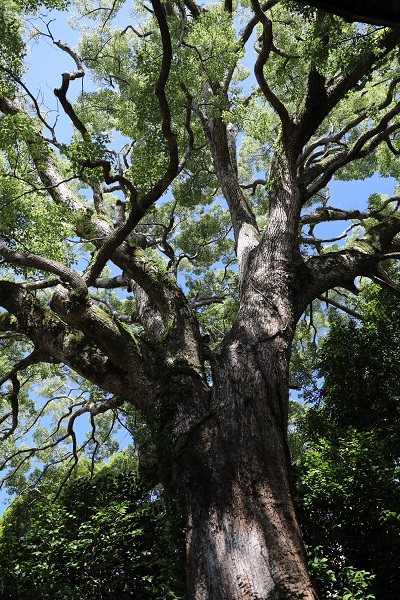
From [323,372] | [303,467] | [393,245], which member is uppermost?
[393,245]

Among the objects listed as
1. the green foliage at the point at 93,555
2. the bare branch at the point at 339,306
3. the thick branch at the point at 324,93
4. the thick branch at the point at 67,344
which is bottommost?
the green foliage at the point at 93,555

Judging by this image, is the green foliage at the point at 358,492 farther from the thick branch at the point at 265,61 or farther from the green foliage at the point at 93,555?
the thick branch at the point at 265,61

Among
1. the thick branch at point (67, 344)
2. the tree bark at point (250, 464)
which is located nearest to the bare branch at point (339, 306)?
the tree bark at point (250, 464)

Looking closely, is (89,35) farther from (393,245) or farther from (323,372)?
(323,372)

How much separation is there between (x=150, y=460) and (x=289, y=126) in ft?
16.4

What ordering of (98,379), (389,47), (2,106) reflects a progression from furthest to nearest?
(2,106), (389,47), (98,379)

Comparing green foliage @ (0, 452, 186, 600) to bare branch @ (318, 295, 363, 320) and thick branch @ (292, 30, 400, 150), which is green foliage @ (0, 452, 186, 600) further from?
thick branch @ (292, 30, 400, 150)

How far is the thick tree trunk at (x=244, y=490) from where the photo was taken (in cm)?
370

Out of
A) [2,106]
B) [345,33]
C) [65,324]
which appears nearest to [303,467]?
[65,324]

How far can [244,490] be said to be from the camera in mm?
4156

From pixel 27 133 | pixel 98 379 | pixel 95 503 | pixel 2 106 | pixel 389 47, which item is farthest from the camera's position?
pixel 2 106

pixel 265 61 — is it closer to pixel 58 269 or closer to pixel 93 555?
pixel 58 269

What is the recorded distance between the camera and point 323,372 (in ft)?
26.5

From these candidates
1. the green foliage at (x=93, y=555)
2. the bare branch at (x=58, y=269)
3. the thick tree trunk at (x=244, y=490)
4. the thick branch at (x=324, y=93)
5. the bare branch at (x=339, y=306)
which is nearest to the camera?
the thick tree trunk at (x=244, y=490)
